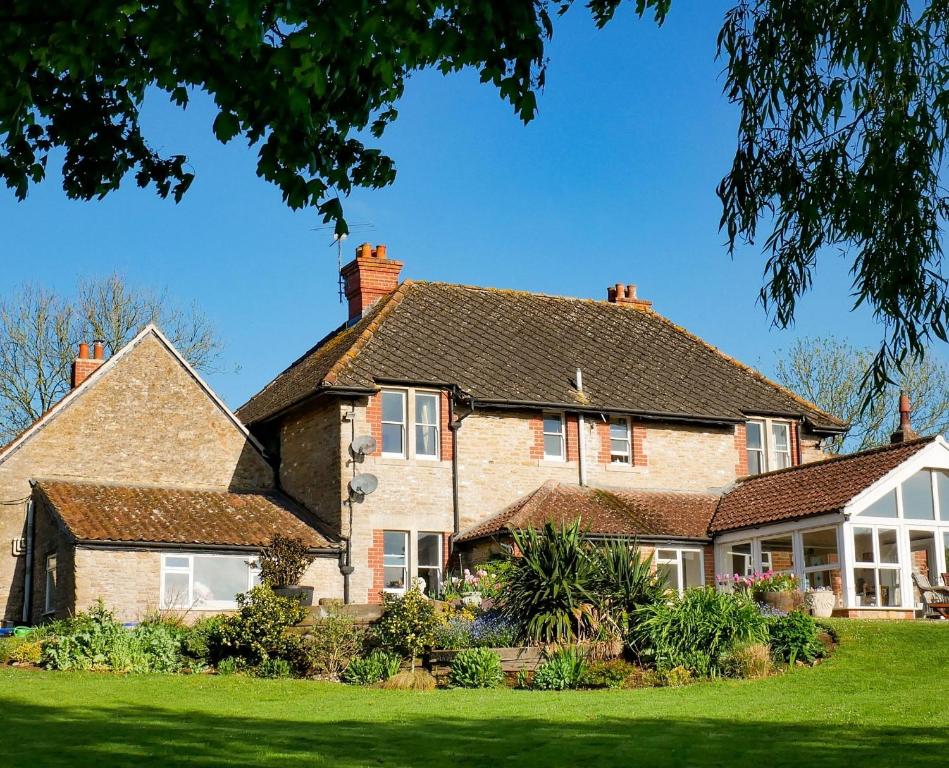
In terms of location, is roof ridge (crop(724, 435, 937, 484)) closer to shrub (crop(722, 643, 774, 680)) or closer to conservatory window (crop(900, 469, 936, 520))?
conservatory window (crop(900, 469, 936, 520))

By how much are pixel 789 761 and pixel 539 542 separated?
11.3 m

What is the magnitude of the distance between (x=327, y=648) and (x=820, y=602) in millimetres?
10668

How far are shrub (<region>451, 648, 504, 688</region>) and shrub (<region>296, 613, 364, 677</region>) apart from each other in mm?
2494

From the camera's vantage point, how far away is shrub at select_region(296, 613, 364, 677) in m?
24.0

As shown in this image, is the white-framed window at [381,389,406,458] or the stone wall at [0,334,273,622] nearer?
the stone wall at [0,334,273,622]

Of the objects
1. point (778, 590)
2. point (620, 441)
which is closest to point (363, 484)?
point (620, 441)

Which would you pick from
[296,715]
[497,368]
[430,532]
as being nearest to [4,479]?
[430,532]

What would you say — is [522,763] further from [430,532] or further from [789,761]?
[430,532]

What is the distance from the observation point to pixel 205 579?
98.5 feet

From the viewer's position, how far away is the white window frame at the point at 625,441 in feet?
113

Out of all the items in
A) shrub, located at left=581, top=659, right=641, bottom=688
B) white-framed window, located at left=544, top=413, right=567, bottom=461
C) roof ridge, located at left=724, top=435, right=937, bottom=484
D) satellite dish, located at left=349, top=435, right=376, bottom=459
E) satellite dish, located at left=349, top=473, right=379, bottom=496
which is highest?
white-framed window, located at left=544, top=413, right=567, bottom=461

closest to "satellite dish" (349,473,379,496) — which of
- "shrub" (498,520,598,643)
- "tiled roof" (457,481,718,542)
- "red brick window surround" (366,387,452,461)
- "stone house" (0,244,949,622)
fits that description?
"stone house" (0,244,949,622)

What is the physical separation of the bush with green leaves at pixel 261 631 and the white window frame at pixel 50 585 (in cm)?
708

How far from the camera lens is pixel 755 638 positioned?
22.6 meters
